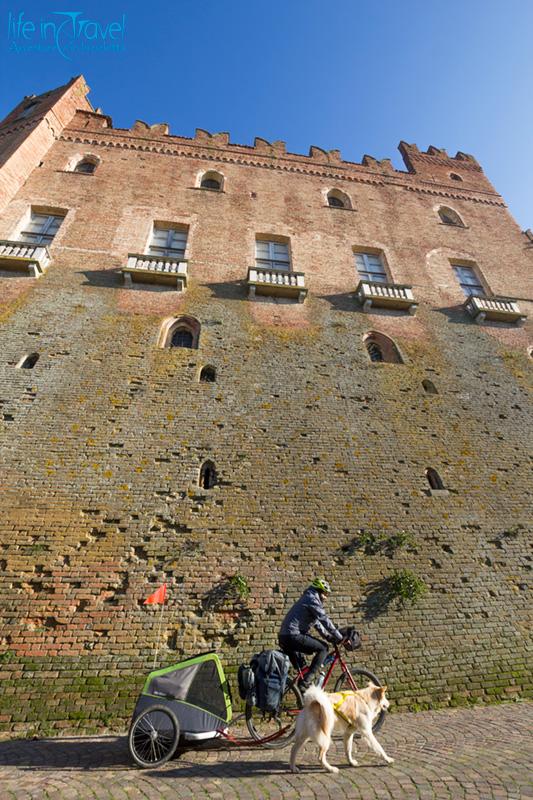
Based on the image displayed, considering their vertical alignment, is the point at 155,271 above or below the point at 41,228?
below

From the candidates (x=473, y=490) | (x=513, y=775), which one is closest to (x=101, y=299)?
(x=473, y=490)

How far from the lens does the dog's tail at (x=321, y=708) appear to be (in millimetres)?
3479

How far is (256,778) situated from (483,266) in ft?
58.6

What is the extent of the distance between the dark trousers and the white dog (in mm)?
764

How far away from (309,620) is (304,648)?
305 millimetres

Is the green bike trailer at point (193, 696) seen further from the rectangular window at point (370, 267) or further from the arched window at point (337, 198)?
the arched window at point (337, 198)

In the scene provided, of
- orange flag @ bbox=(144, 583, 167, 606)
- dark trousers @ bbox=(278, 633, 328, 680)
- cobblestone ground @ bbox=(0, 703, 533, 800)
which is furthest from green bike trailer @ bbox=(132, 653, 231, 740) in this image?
orange flag @ bbox=(144, 583, 167, 606)

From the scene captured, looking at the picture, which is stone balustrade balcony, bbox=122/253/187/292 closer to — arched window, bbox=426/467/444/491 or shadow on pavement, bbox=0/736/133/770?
arched window, bbox=426/467/444/491

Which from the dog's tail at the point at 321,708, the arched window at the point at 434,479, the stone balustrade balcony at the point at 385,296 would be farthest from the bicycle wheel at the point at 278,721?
the stone balustrade balcony at the point at 385,296

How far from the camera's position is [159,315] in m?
11.3

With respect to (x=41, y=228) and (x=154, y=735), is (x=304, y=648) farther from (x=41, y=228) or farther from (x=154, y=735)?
(x=41, y=228)

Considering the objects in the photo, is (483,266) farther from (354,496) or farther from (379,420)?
(354,496)

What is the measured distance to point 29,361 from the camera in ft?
31.7

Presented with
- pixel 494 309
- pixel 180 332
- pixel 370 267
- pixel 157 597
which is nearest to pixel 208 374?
pixel 180 332
